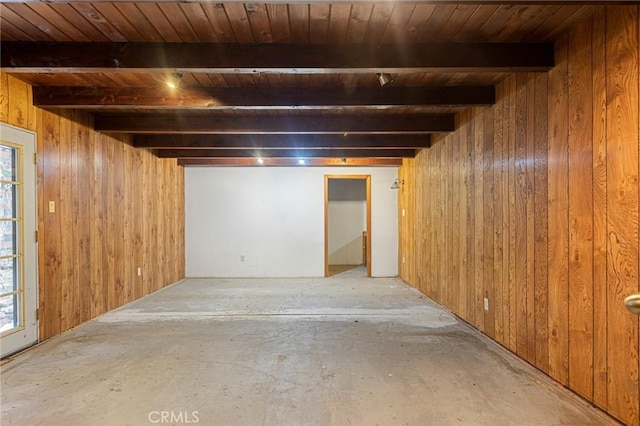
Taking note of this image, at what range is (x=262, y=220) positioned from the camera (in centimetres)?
637

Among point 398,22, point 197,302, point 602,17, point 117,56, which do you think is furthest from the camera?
point 197,302

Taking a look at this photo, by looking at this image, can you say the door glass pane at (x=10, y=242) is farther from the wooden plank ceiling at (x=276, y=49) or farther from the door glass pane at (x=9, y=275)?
the wooden plank ceiling at (x=276, y=49)

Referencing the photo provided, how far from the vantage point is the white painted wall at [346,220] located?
8039mm

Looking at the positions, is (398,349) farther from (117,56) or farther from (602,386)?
(117,56)

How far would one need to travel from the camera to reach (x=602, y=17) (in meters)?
1.83

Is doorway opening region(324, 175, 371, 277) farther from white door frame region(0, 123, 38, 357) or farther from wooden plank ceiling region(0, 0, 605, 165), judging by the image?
white door frame region(0, 123, 38, 357)

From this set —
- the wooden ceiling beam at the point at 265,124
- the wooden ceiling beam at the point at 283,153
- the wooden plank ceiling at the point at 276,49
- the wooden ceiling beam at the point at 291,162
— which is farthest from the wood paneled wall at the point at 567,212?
the wooden ceiling beam at the point at 291,162

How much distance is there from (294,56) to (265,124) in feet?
5.15

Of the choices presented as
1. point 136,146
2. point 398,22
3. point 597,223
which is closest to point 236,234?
point 136,146

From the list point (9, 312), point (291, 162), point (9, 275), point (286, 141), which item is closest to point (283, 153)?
point (291, 162)

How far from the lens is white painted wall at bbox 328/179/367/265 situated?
26.4 ft

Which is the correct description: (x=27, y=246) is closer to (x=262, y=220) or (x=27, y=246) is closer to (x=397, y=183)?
(x=262, y=220)

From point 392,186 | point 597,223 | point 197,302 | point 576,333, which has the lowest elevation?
point 197,302

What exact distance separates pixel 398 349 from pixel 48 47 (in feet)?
11.4
